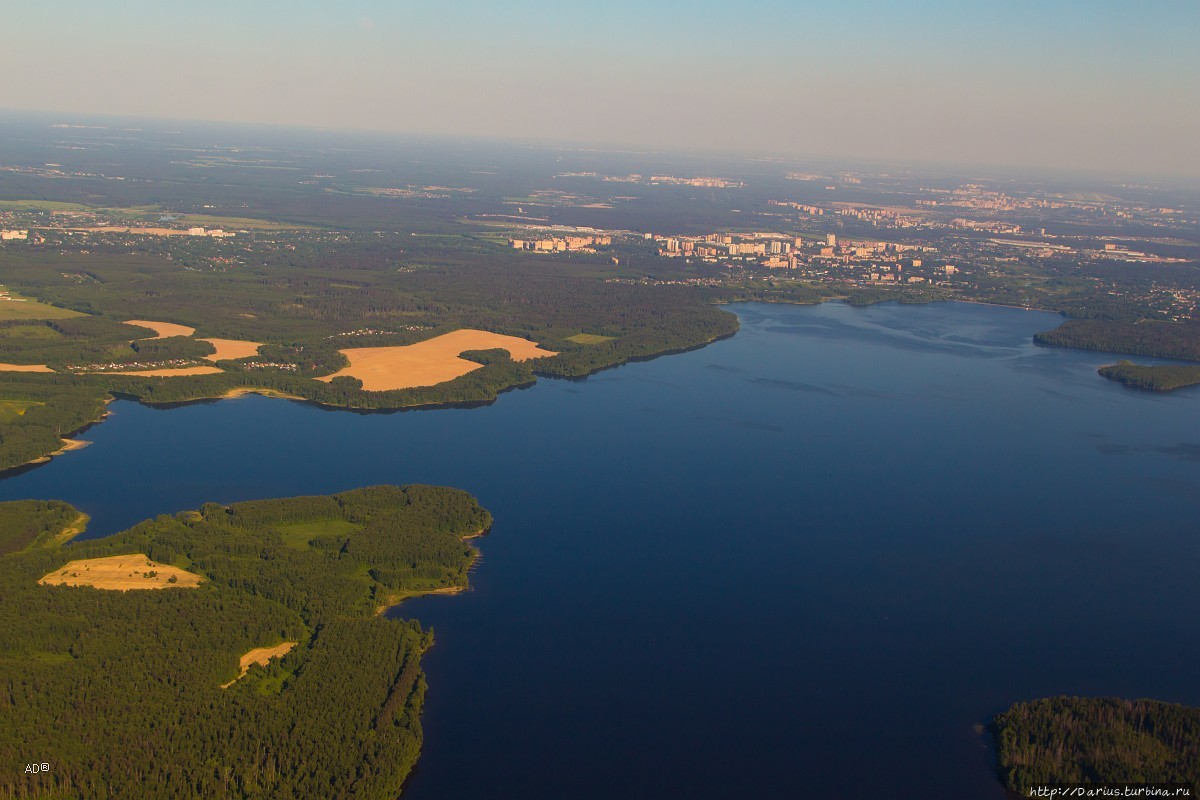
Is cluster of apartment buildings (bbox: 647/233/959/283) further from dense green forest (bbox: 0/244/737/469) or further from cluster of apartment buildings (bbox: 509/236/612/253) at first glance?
dense green forest (bbox: 0/244/737/469)

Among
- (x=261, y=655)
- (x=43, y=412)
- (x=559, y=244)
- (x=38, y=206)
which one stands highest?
(x=38, y=206)

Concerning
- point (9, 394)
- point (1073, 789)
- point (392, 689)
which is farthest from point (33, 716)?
point (9, 394)

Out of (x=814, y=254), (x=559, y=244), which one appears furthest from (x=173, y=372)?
(x=814, y=254)

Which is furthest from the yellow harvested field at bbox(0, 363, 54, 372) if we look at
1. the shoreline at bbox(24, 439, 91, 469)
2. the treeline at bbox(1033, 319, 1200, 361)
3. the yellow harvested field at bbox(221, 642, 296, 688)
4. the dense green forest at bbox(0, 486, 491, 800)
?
the treeline at bbox(1033, 319, 1200, 361)

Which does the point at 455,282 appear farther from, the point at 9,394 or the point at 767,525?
the point at 767,525

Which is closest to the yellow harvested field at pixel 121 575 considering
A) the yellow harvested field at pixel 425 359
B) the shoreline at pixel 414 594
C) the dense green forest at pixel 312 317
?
the shoreline at pixel 414 594

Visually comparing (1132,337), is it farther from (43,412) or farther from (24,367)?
(24,367)
